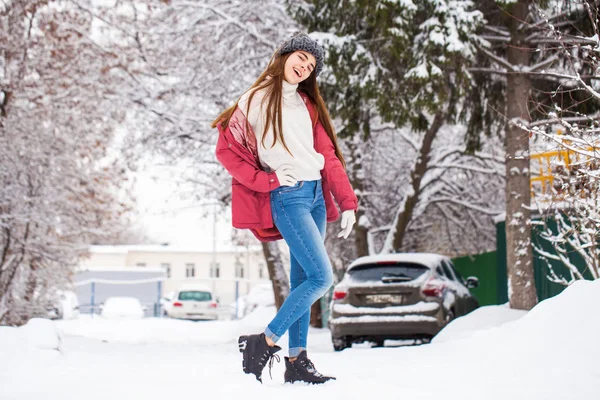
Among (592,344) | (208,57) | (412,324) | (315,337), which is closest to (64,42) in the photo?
(208,57)

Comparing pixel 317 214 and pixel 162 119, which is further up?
pixel 162 119

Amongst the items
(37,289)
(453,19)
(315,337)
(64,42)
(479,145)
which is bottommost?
(315,337)

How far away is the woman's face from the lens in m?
4.27

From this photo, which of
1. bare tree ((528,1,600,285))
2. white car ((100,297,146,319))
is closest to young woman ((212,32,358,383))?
bare tree ((528,1,600,285))

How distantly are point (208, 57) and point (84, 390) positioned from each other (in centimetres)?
1140

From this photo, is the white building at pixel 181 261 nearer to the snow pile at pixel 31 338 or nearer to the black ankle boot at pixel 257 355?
the snow pile at pixel 31 338

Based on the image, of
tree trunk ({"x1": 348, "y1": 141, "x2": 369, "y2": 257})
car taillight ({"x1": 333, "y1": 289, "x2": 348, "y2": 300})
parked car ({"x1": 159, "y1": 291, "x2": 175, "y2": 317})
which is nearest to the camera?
car taillight ({"x1": 333, "y1": 289, "x2": 348, "y2": 300})

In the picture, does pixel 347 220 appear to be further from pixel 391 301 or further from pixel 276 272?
pixel 276 272

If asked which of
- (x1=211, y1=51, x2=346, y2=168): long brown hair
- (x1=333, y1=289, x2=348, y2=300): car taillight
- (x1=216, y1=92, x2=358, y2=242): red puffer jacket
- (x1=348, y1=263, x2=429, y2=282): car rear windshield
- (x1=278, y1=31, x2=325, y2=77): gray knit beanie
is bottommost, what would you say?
(x1=333, y1=289, x2=348, y2=300): car taillight

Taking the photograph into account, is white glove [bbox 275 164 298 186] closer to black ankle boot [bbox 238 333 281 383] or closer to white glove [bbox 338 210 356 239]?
white glove [bbox 338 210 356 239]

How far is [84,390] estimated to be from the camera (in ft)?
12.5

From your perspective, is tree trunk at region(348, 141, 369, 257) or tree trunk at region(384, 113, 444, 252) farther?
tree trunk at region(348, 141, 369, 257)

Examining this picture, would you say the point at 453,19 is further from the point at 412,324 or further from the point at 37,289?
the point at 37,289

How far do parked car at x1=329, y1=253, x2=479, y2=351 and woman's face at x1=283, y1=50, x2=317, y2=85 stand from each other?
18.3 ft
